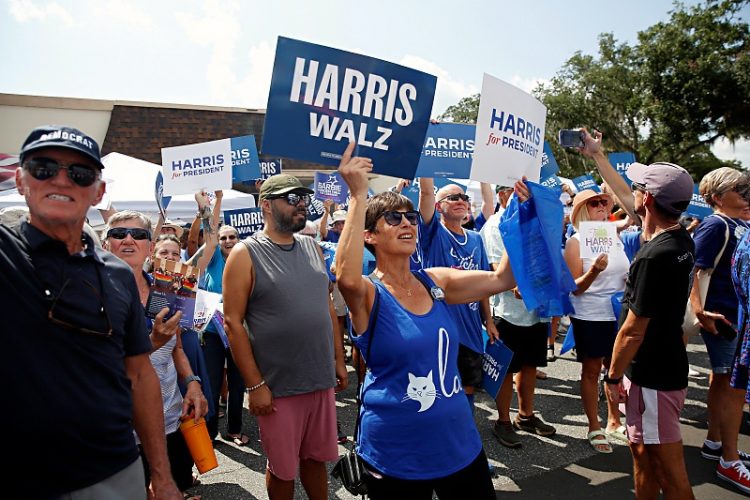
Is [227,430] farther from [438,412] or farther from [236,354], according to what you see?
[438,412]

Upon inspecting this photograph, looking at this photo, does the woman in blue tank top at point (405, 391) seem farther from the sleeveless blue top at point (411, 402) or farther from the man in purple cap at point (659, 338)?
the man in purple cap at point (659, 338)

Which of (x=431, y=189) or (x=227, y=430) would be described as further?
(x=227, y=430)

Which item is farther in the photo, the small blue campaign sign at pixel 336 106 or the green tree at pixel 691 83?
the green tree at pixel 691 83

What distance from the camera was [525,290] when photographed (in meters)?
2.54

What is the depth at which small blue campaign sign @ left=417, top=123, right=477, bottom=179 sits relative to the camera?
507cm

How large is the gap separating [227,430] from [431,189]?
2.82 metres

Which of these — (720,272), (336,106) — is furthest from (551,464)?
(336,106)

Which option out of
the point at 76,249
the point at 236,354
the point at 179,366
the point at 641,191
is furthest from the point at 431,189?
the point at 76,249

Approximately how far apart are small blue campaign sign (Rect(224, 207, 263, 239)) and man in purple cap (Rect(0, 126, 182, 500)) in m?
4.32

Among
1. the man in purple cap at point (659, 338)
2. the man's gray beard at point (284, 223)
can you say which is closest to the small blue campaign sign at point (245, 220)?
the man's gray beard at point (284, 223)

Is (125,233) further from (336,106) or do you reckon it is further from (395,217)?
(395,217)

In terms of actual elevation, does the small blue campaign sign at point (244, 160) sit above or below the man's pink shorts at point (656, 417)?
above

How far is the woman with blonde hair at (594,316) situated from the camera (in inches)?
180

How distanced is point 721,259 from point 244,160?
19.2 feet
